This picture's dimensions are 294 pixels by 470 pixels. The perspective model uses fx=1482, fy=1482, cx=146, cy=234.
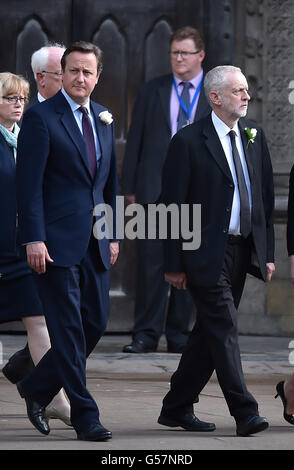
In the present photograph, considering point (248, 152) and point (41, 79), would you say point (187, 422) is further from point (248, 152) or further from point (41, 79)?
point (41, 79)

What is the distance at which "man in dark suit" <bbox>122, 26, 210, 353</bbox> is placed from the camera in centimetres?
1030

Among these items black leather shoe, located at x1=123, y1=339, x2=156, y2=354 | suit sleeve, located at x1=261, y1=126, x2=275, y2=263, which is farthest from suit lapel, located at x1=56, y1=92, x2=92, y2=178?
black leather shoe, located at x1=123, y1=339, x2=156, y2=354

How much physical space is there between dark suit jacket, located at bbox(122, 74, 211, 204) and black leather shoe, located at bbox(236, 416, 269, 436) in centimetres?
365

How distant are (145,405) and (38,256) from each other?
5.59ft

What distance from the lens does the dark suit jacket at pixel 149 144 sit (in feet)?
34.0

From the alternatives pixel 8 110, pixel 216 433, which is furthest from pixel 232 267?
pixel 8 110

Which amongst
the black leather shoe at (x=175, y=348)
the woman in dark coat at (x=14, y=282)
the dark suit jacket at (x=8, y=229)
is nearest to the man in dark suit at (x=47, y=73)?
the woman in dark coat at (x=14, y=282)

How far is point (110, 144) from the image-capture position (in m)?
7.06

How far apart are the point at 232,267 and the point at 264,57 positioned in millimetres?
4308

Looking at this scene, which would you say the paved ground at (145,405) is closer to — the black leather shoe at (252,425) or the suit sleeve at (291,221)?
the black leather shoe at (252,425)

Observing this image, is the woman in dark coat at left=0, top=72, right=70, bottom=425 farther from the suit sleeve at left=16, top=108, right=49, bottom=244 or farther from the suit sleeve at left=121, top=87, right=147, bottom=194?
the suit sleeve at left=121, top=87, right=147, bottom=194

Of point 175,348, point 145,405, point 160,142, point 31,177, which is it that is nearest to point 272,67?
point 160,142

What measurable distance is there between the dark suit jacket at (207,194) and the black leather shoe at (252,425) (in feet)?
2.21
